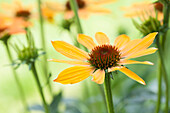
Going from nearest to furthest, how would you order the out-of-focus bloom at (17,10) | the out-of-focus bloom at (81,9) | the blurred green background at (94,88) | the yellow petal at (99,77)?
1. the yellow petal at (99,77)
2. the blurred green background at (94,88)
3. the out-of-focus bloom at (81,9)
4. the out-of-focus bloom at (17,10)

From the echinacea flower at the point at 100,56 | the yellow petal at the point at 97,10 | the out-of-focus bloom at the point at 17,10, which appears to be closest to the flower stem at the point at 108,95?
the echinacea flower at the point at 100,56

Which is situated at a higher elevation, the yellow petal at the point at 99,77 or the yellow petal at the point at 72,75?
the yellow petal at the point at 72,75

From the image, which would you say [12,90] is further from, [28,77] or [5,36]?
[5,36]

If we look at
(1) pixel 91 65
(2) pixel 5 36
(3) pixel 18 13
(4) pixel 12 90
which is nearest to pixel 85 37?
(1) pixel 91 65

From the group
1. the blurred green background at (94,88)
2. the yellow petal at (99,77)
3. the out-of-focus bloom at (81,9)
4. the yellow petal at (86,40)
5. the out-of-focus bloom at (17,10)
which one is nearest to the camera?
the yellow petal at (99,77)

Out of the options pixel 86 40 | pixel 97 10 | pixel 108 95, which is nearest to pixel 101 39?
pixel 86 40

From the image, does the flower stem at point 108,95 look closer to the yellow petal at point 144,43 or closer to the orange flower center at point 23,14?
the yellow petal at point 144,43

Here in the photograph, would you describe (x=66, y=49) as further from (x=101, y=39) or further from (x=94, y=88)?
(x=94, y=88)

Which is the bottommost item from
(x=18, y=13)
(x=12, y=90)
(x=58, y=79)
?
(x=12, y=90)
